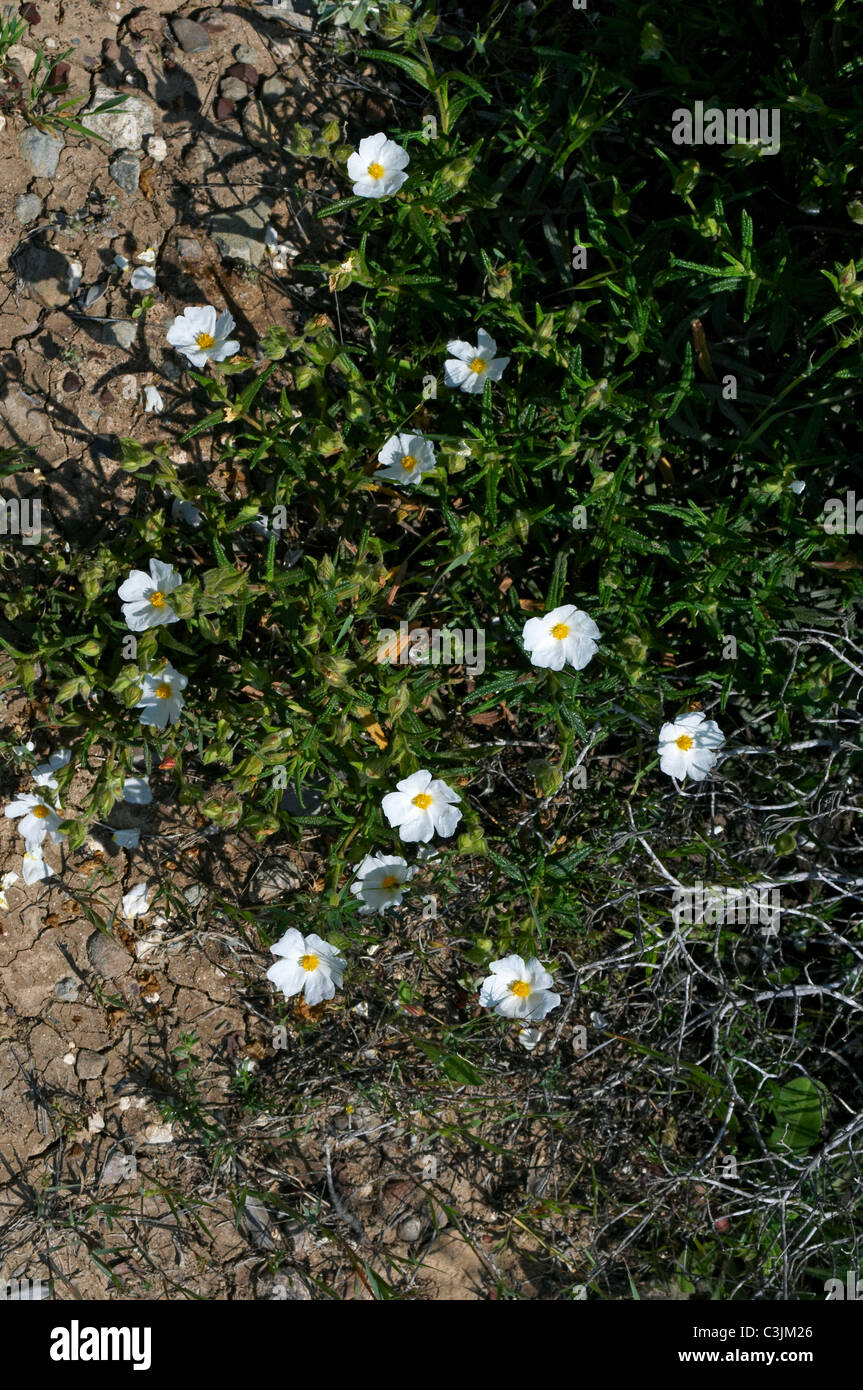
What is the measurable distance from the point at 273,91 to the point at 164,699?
214cm

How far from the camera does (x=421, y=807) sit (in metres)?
3.15

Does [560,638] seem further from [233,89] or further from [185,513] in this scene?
[233,89]

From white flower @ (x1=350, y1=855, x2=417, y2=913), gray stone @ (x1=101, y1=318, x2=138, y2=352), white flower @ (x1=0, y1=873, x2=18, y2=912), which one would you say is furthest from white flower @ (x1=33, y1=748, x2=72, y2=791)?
gray stone @ (x1=101, y1=318, x2=138, y2=352)

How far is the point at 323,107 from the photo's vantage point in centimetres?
368

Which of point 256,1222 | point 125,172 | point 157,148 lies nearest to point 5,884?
point 256,1222

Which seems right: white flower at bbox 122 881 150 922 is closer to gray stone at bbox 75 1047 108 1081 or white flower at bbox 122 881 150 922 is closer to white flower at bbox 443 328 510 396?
gray stone at bbox 75 1047 108 1081

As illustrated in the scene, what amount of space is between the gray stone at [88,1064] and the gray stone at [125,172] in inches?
116

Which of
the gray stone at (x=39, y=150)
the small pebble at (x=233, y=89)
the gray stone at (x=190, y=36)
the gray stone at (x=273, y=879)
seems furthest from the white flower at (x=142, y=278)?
the gray stone at (x=273, y=879)

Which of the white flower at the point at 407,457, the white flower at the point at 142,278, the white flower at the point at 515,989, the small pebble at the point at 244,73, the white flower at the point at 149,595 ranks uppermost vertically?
the small pebble at the point at 244,73

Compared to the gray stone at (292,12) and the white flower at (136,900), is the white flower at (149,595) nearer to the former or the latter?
the white flower at (136,900)

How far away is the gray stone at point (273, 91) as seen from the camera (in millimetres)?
3668

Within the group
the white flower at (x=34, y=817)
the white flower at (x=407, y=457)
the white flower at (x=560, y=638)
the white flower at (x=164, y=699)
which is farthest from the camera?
the white flower at (x=34, y=817)

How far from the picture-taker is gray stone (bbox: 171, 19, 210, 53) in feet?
12.0

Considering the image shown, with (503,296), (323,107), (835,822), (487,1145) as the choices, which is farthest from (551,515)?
(487,1145)
